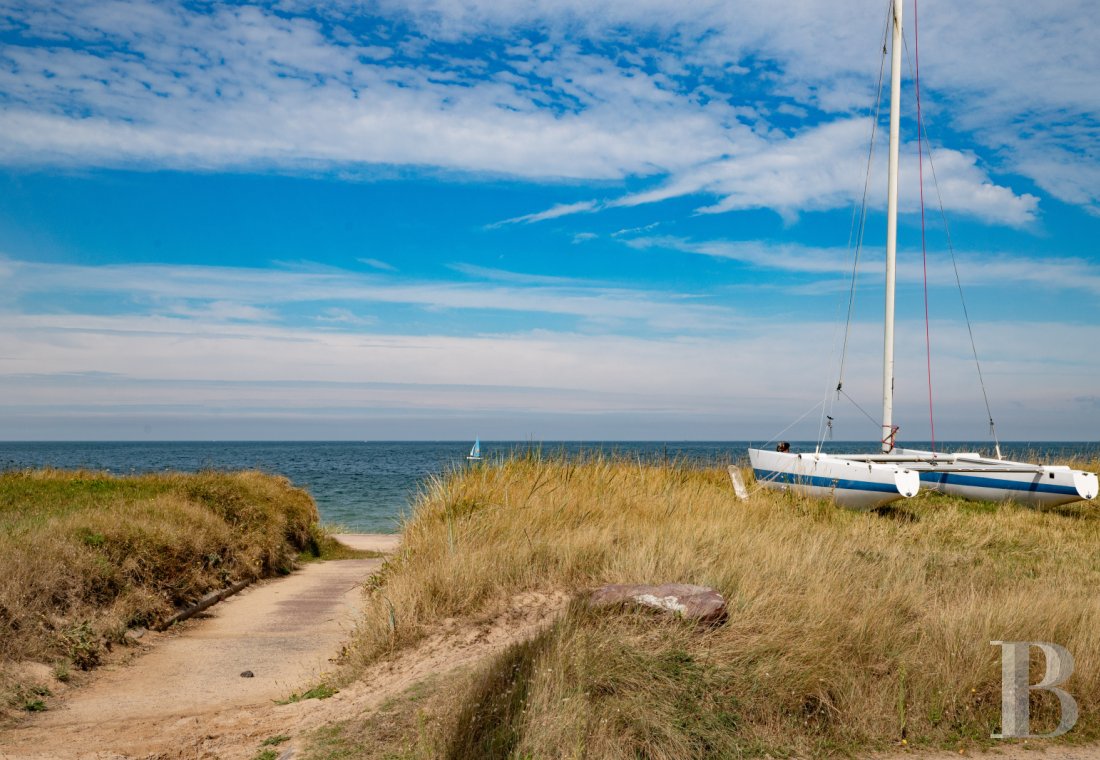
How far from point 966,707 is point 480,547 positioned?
445 centimetres

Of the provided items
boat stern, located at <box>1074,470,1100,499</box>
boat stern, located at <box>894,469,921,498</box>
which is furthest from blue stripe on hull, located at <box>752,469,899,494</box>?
boat stern, located at <box>1074,470,1100,499</box>

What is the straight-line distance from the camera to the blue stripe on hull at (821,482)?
13312 millimetres

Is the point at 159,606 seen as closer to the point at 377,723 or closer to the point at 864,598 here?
the point at 377,723

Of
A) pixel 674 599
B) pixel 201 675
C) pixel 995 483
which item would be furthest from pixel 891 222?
pixel 201 675

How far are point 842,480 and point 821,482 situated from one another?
498mm

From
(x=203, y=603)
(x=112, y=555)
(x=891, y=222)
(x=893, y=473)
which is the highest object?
(x=891, y=222)

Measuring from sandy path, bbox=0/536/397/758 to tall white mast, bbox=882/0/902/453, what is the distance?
11.2 m

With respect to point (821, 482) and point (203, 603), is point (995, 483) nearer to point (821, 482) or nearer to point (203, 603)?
point (821, 482)

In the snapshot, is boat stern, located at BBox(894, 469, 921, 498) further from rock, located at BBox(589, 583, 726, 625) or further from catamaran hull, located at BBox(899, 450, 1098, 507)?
rock, located at BBox(589, 583, 726, 625)

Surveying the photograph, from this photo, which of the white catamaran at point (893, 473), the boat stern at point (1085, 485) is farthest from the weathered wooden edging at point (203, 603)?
the boat stern at point (1085, 485)

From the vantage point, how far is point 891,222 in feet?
59.3

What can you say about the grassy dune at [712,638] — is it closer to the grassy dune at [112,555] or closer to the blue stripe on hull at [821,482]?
the blue stripe on hull at [821,482]

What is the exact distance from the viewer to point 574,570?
773cm

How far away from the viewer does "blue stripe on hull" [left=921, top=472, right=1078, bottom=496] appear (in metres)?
13.9
